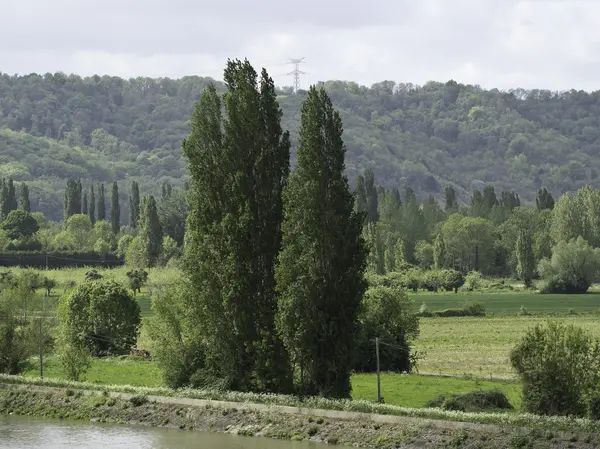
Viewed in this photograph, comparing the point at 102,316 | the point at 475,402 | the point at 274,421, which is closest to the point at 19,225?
the point at 102,316

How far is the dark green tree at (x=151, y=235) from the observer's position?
14125cm

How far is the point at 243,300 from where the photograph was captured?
38969 mm

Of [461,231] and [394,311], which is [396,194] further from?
[394,311]

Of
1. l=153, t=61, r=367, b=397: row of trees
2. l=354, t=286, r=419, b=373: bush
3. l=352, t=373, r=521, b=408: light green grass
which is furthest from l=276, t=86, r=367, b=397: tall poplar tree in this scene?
l=354, t=286, r=419, b=373: bush

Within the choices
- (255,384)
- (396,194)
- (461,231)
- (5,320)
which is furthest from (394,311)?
(396,194)

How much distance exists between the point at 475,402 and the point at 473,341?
3008 centimetres

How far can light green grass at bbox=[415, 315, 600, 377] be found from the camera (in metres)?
53.7

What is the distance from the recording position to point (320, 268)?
37.4 m

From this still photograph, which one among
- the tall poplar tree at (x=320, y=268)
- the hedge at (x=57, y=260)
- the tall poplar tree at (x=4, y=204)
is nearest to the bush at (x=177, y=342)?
the tall poplar tree at (x=320, y=268)

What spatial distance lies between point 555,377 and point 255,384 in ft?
35.0

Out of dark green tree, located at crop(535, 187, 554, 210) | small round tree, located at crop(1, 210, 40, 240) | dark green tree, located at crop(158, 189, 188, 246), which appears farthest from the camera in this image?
A: dark green tree, located at crop(535, 187, 554, 210)

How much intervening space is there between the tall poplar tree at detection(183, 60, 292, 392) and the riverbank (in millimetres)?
1753

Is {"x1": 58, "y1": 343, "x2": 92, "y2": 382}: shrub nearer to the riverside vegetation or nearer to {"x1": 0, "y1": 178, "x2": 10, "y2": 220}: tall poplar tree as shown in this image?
the riverside vegetation

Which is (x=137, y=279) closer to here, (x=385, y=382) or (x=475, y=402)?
(x=385, y=382)
